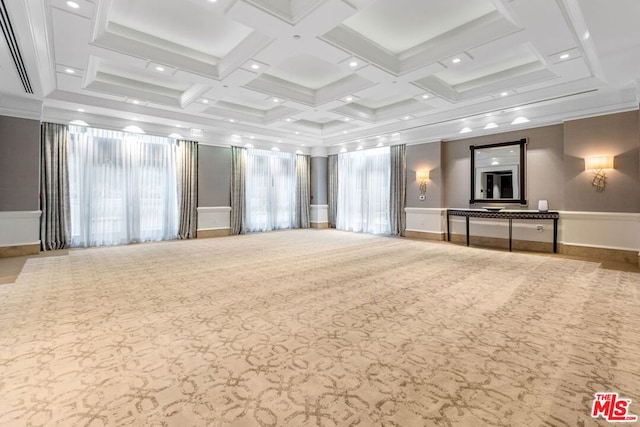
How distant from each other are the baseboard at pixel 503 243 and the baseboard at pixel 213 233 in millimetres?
6931

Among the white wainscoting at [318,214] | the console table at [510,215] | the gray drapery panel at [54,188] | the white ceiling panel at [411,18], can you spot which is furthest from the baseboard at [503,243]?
the gray drapery panel at [54,188]

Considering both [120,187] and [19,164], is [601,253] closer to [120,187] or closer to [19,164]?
[120,187]

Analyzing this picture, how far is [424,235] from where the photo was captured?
916 centimetres

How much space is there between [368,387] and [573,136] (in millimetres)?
7403

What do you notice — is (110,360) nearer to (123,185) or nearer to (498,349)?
(498,349)

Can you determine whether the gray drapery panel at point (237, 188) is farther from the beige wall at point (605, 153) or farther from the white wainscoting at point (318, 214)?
the beige wall at point (605, 153)

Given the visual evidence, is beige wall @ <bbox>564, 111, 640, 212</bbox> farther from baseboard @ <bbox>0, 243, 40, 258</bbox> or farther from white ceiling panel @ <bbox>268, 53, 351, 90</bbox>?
baseboard @ <bbox>0, 243, 40, 258</bbox>

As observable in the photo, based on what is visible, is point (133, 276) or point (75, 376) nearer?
point (75, 376)

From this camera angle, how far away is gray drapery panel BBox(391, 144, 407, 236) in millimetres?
9672

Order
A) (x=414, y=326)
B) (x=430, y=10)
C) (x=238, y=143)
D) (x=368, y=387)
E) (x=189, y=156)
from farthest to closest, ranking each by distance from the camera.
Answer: (x=238, y=143), (x=189, y=156), (x=430, y=10), (x=414, y=326), (x=368, y=387)

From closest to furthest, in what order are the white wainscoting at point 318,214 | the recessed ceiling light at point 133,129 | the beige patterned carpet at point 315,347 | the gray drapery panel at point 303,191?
the beige patterned carpet at point 315,347, the recessed ceiling light at point 133,129, the gray drapery panel at point 303,191, the white wainscoting at point 318,214

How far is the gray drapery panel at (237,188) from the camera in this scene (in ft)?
32.7

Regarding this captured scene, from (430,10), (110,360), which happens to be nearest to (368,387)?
(110,360)

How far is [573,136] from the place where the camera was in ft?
21.4
